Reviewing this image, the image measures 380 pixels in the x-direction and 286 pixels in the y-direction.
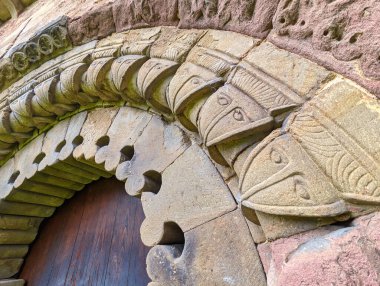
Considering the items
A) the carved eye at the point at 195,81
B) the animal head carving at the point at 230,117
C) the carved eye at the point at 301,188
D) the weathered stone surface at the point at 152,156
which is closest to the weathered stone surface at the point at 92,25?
the weathered stone surface at the point at 152,156

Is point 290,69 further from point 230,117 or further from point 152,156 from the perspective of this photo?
point 152,156

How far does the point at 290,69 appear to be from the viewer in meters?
0.68

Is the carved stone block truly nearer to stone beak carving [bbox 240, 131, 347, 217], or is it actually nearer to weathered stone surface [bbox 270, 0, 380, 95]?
weathered stone surface [bbox 270, 0, 380, 95]

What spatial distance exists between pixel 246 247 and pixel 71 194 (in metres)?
1.29

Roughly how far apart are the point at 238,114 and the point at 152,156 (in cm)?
45

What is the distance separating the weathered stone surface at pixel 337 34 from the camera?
57 cm

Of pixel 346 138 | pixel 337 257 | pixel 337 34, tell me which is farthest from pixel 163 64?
pixel 337 257

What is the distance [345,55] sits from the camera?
0.61m

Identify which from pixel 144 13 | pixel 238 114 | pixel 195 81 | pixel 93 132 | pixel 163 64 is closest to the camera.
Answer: pixel 238 114

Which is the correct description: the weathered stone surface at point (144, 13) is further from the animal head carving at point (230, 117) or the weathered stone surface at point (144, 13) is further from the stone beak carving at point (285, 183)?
the stone beak carving at point (285, 183)

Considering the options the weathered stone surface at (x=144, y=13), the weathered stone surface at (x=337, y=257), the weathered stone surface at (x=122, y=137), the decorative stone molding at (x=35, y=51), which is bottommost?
the weathered stone surface at (x=337, y=257)

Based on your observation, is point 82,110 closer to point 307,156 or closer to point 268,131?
point 268,131

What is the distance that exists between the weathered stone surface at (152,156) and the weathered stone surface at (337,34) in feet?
1.53

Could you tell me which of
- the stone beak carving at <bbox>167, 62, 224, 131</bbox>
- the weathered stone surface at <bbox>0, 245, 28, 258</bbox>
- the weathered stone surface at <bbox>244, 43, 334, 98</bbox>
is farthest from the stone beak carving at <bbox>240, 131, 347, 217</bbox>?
the weathered stone surface at <bbox>0, 245, 28, 258</bbox>
